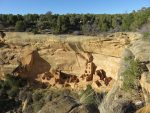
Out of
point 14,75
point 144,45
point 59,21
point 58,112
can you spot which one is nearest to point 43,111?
point 58,112

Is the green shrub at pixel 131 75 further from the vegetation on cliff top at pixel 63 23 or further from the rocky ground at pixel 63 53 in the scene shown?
the vegetation on cliff top at pixel 63 23

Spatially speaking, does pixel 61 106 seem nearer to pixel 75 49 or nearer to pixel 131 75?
pixel 131 75

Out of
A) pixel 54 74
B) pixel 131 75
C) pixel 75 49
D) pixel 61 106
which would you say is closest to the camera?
pixel 61 106

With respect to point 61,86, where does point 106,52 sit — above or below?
above

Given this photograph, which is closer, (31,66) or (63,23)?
(31,66)

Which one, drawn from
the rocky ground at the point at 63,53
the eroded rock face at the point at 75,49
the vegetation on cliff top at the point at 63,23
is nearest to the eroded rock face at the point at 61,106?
the rocky ground at the point at 63,53

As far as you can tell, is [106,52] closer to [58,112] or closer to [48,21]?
[48,21]

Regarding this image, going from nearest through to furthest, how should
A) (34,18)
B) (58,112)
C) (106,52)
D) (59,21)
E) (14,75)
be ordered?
(58,112)
(106,52)
(14,75)
(59,21)
(34,18)

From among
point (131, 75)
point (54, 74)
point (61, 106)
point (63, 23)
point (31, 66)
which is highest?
point (61, 106)

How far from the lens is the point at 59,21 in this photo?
47.3 meters

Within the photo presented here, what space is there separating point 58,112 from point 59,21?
3790 cm

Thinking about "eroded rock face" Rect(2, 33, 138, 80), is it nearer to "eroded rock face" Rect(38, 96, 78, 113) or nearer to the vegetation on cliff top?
the vegetation on cliff top

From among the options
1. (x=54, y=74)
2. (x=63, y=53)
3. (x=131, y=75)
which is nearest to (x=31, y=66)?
(x=54, y=74)

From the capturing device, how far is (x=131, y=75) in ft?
63.6
